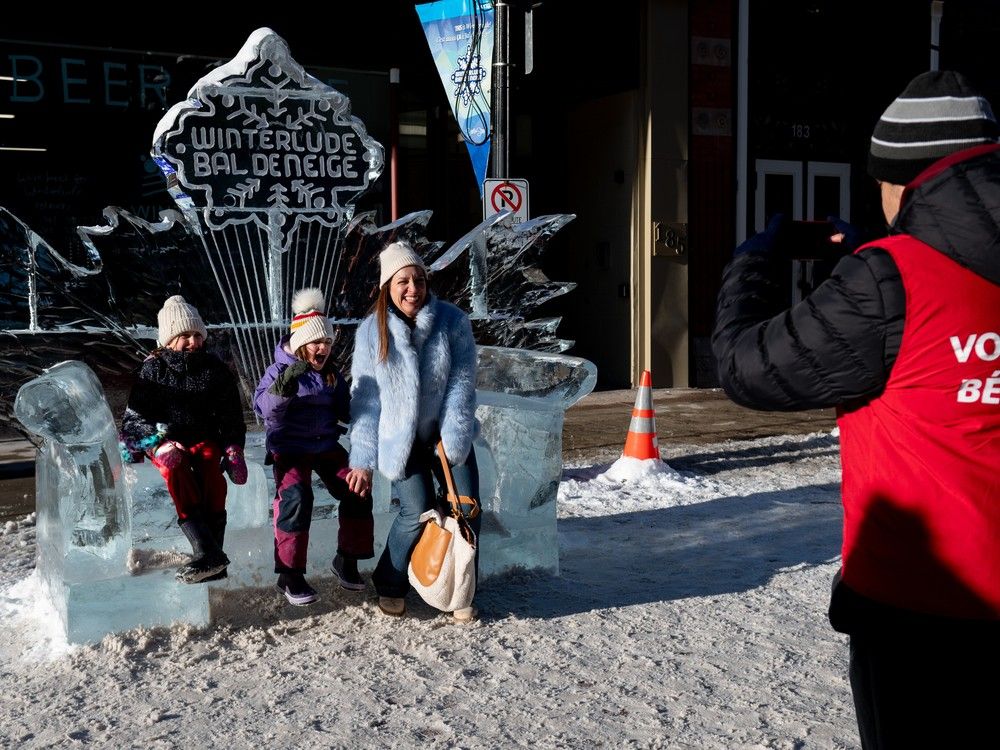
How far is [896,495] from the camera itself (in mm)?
2041

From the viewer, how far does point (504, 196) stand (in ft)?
27.1

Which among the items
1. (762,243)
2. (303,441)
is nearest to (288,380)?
(303,441)

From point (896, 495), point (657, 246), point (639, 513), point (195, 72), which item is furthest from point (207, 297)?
point (657, 246)

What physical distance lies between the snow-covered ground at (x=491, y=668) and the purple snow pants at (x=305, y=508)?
0.93ft

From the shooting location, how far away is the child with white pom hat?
183 inches

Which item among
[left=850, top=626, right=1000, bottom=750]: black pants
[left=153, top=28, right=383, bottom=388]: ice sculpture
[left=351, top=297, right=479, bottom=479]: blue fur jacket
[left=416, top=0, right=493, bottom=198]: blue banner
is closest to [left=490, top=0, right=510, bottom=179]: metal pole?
[left=416, top=0, right=493, bottom=198]: blue banner

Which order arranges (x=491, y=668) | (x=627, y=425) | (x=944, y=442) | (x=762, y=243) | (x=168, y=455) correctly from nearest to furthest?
(x=944, y=442) → (x=762, y=243) → (x=491, y=668) → (x=168, y=455) → (x=627, y=425)

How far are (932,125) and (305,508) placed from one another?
319cm

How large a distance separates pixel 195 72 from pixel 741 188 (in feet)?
20.8

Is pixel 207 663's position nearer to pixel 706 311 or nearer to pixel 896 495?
pixel 896 495

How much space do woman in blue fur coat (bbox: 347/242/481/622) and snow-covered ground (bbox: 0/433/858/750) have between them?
42 cm

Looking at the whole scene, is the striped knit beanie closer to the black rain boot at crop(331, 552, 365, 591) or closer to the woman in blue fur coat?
the woman in blue fur coat

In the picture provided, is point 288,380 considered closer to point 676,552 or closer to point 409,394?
point 409,394

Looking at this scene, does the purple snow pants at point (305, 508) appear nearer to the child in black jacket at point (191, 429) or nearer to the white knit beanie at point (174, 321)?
the child in black jacket at point (191, 429)
